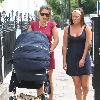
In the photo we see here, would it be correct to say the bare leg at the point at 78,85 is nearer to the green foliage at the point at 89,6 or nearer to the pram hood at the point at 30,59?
the pram hood at the point at 30,59

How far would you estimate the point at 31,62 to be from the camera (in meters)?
5.84

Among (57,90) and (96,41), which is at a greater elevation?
(96,41)

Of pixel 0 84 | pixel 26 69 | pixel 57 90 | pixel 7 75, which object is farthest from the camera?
pixel 7 75

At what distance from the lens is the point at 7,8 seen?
105 ft

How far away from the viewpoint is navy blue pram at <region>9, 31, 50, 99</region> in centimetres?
585

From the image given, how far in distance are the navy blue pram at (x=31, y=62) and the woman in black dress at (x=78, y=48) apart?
0.91 meters

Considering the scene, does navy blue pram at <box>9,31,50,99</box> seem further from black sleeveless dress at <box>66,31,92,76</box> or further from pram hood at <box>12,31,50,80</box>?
black sleeveless dress at <box>66,31,92,76</box>

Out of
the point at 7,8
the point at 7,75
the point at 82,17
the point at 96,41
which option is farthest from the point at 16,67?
the point at 7,8

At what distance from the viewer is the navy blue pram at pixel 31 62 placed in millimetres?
5852

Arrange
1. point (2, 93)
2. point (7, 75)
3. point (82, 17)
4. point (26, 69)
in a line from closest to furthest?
1. point (26, 69)
2. point (82, 17)
3. point (2, 93)
4. point (7, 75)

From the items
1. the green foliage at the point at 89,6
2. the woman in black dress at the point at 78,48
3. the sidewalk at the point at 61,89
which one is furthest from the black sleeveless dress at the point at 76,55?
the green foliage at the point at 89,6

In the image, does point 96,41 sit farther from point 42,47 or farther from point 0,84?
point 0,84

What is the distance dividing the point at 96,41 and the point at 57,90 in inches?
151

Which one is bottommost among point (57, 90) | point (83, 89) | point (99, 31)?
point (57, 90)
